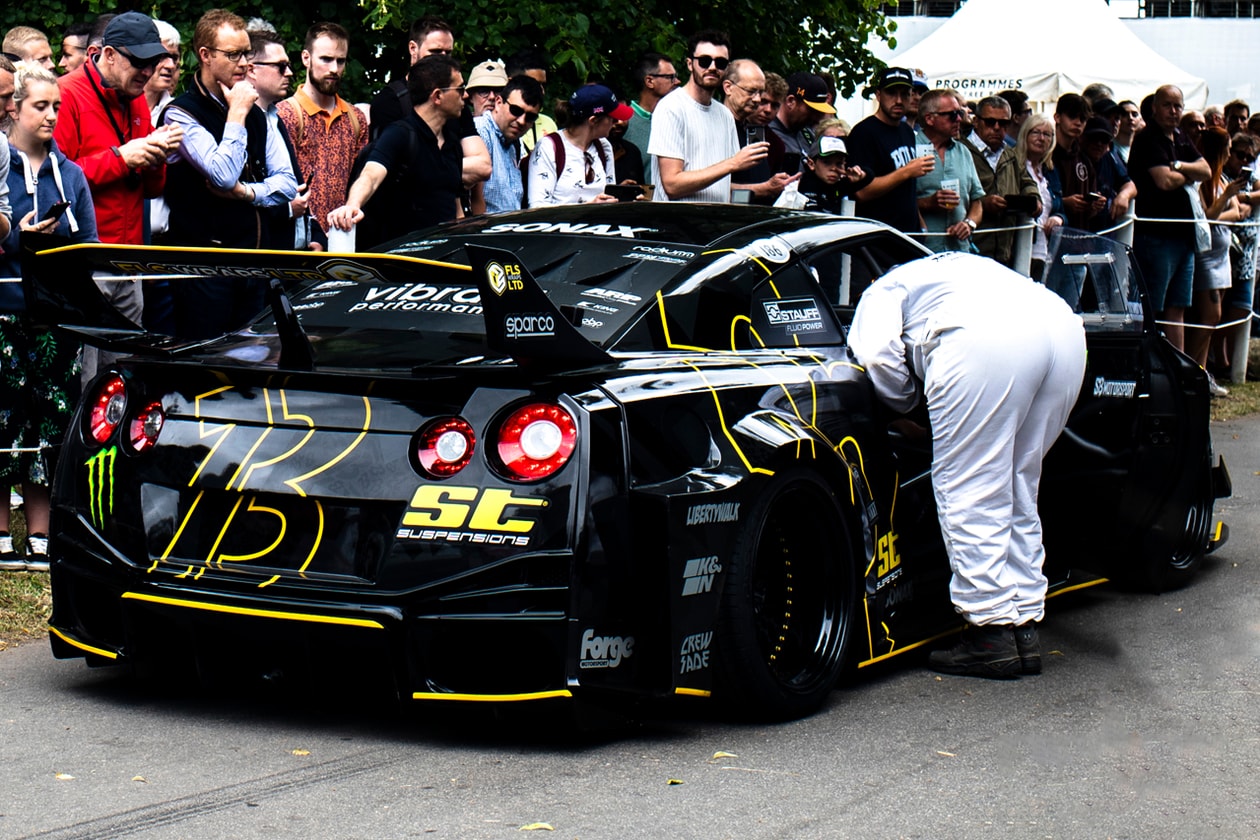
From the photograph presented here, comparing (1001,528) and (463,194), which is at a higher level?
(463,194)

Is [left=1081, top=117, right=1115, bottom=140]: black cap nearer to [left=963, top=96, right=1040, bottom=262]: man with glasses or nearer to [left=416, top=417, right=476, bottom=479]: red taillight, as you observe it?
[left=963, top=96, right=1040, bottom=262]: man with glasses

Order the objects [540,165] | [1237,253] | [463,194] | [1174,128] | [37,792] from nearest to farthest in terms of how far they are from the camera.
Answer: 1. [37,792]
2. [463,194]
3. [540,165]
4. [1174,128]
5. [1237,253]

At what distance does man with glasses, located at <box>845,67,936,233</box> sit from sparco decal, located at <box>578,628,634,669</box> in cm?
594

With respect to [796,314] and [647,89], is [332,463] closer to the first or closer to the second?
[796,314]

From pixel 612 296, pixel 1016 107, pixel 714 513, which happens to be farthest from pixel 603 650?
pixel 1016 107

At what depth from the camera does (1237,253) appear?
14773 millimetres

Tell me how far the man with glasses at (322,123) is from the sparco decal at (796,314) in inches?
139

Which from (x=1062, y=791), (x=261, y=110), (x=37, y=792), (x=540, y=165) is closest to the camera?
(x=37, y=792)

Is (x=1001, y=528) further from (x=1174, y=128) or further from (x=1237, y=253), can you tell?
(x=1237, y=253)

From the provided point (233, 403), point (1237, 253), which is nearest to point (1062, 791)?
point (233, 403)

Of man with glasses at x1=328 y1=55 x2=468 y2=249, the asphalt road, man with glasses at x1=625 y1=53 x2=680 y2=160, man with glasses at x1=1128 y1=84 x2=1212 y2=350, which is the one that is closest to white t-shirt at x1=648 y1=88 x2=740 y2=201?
man with glasses at x1=328 y1=55 x2=468 y2=249

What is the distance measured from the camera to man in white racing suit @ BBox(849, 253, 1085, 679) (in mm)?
5488

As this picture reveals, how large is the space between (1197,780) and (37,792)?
287 cm

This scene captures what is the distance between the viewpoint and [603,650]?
14.6 ft
